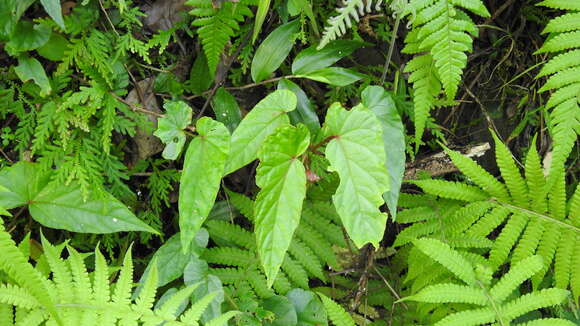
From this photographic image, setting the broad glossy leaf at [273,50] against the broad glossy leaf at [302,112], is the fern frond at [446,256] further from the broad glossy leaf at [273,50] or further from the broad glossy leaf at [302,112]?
the broad glossy leaf at [273,50]

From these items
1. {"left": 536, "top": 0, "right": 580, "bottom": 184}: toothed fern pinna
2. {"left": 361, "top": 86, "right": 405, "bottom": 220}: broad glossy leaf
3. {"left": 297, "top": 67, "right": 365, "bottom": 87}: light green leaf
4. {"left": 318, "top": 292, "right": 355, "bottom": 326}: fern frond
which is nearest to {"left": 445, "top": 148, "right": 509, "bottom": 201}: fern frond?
{"left": 536, "top": 0, "right": 580, "bottom": 184}: toothed fern pinna

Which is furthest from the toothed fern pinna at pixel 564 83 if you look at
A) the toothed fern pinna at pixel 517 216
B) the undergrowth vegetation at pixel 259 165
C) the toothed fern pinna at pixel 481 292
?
the toothed fern pinna at pixel 481 292

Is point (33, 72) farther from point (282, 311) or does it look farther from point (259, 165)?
point (282, 311)

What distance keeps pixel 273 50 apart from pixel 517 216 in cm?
135

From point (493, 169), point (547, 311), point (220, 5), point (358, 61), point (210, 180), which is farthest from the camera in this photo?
point (493, 169)

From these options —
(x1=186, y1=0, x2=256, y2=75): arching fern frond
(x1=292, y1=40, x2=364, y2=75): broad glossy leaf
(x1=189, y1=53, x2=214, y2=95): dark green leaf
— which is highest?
(x1=186, y1=0, x2=256, y2=75): arching fern frond

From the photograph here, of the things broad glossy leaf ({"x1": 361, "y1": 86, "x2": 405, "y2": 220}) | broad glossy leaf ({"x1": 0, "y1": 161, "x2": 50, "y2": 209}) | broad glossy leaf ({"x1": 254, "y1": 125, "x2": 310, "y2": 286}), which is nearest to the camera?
broad glossy leaf ({"x1": 254, "y1": 125, "x2": 310, "y2": 286})

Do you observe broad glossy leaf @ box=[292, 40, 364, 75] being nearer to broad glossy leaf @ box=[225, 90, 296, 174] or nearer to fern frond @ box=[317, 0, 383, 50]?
broad glossy leaf @ box=[225, 90, 296, 174]

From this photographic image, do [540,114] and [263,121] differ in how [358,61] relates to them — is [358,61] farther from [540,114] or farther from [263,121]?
[540,114]

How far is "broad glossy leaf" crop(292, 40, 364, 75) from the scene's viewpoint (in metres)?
2.04

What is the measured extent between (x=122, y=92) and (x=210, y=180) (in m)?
0.69

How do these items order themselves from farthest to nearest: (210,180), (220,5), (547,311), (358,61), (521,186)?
(547,311), (358,61), (521,186), (220,5), (210,180)

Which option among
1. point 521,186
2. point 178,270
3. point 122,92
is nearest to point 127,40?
point 122,92

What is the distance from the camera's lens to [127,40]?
80.9 inches
